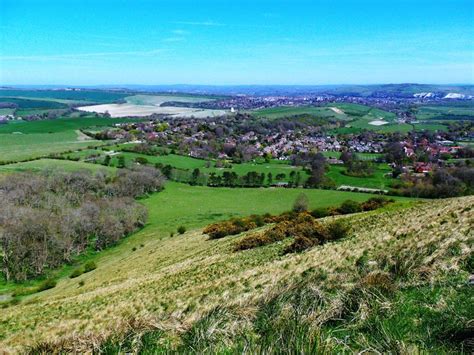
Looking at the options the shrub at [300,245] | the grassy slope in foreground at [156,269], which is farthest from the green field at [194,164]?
the shrub at [300,245]

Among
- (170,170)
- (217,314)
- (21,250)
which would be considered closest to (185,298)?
(217,314)

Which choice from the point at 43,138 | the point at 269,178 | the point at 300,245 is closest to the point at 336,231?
the point at 300,245

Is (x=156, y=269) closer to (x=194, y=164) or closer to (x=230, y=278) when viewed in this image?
(x=230, y=278)

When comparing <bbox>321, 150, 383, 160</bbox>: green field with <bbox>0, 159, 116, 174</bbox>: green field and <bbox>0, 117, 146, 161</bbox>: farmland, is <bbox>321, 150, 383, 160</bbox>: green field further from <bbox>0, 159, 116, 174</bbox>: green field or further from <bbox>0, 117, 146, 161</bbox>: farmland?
<bbox>0, 117, 146, 161</bbox>: farmland

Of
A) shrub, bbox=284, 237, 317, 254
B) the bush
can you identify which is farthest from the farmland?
shrub, bbox=284, 237, 317, 254

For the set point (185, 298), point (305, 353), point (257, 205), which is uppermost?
point (305, 353)

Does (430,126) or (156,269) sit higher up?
(156,269)

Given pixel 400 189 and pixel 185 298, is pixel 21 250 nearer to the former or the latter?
pixel 185 298

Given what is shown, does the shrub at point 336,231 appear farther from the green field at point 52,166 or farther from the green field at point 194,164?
the green field at point 52,166
